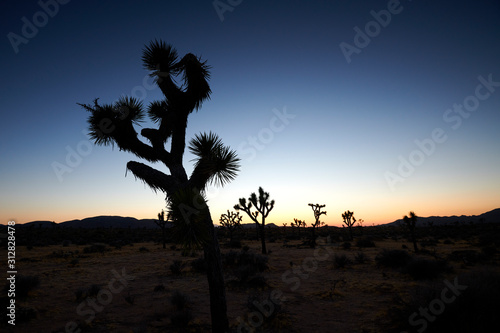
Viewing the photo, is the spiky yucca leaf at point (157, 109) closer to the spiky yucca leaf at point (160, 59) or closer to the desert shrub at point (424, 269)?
the spiky yucca leaf at point (160, 59)

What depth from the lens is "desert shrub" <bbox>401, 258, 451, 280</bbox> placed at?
32.1 ft

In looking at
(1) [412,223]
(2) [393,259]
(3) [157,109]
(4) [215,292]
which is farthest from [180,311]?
(1) [412,223]

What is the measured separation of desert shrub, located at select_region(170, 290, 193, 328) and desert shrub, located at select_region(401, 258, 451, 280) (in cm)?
968

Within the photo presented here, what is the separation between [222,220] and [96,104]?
3020cm

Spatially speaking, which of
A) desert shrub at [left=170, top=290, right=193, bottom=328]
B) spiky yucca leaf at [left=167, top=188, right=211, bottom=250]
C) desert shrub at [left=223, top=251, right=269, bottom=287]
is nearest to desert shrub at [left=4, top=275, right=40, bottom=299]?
desert shrub at [left=170, top=290, right=193, bottom=328]

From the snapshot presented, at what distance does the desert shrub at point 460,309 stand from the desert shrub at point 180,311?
5450mm

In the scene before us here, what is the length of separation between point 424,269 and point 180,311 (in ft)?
34.5

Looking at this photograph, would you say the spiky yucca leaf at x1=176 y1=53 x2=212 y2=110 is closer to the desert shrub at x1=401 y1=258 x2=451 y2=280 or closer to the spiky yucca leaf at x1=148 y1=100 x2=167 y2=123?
the spiky yucca leaf at x1=148 y1=100 x2=167 y2=123

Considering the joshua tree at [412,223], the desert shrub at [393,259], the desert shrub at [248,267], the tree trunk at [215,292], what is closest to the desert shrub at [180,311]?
the tree trunk at [215,292]

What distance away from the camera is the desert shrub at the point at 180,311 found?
6242mm

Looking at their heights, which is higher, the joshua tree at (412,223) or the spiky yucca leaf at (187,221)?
the spiky yucca leaf at (187,221)

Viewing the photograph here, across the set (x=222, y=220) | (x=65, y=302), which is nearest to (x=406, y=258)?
(x=65, y=302)

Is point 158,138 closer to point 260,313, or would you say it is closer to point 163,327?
point 163,327

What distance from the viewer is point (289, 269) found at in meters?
13.2
